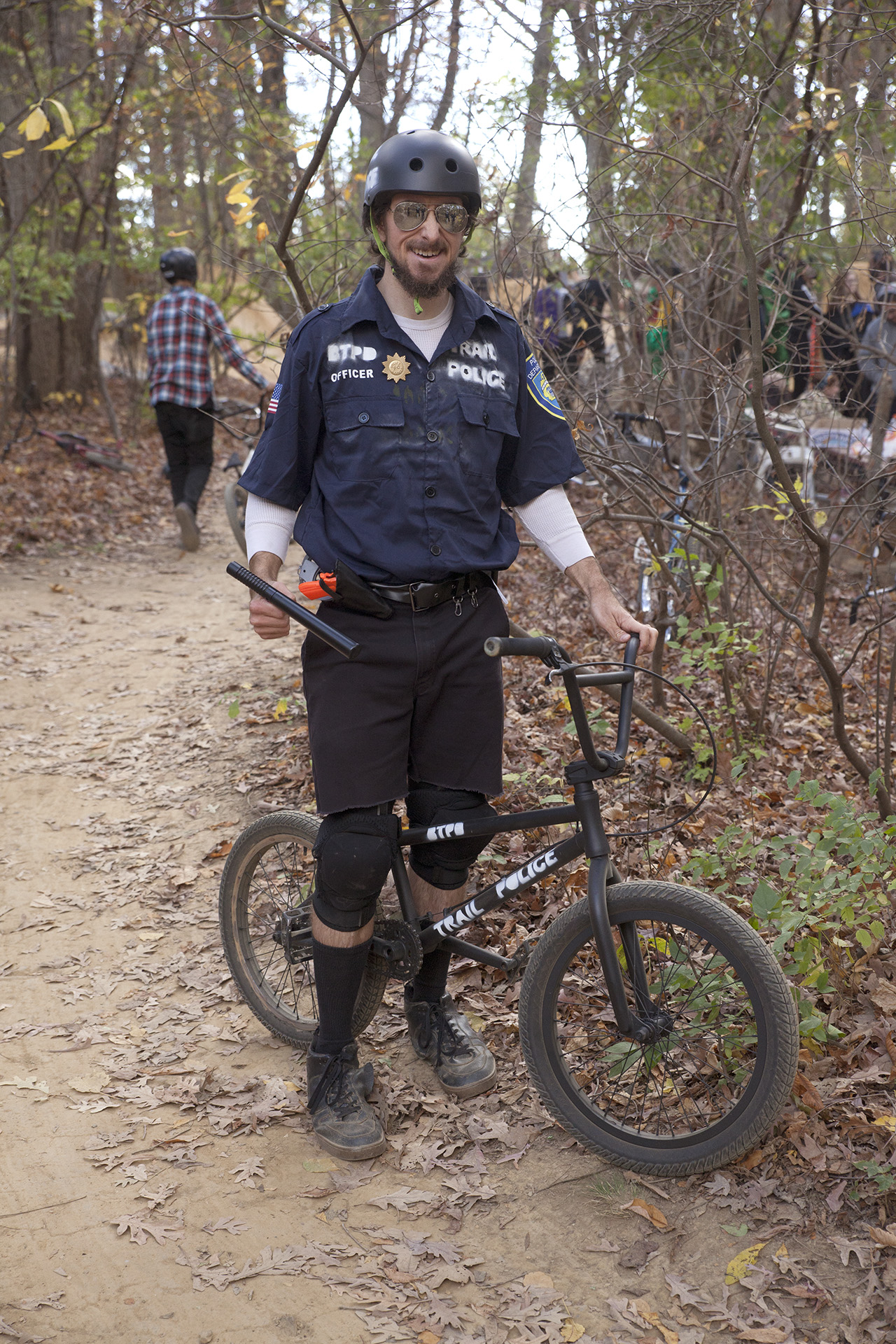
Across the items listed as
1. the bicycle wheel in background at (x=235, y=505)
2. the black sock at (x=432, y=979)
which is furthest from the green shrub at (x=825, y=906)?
the bicycle wheel in background at (x=235, y=505)

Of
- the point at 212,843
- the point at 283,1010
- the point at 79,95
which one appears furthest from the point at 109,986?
the point at 79,95

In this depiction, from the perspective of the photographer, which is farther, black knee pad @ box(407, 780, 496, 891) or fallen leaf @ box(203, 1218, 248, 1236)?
black knee pad @ box(407, 780, 496, 891)

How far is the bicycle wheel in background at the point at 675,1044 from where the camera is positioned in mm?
2654

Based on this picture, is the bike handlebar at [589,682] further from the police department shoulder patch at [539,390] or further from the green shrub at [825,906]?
the police department shoulder patch at [539,390]

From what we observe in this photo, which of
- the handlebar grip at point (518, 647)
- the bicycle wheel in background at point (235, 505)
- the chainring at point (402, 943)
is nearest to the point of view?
the handlebar grip at point (518, 647)

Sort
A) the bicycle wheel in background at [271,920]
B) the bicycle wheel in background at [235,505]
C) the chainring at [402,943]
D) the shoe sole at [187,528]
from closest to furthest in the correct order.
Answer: the chainring at [402,943]
the bicycle wheel in background at [271,920]
the bicycle wheel in background at [235,505]
the shoe sole at [187,528]

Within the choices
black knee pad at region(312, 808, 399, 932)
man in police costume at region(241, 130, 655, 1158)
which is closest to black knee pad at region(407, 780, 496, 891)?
man in police costume at region(241, 130, 655, 1158)

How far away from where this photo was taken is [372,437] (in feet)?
9.68

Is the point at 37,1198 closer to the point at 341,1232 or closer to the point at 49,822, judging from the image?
the point at 341,1232

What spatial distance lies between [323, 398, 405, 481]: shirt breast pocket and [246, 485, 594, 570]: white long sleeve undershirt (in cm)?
27

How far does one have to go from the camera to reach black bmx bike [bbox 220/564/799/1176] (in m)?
2.68

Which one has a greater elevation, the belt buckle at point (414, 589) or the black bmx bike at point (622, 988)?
the belt buckle at point (414, 589)

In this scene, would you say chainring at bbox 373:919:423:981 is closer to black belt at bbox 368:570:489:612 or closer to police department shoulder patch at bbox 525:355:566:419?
black belt at bbox 368:570:489:612

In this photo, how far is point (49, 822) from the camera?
18.0 ft
